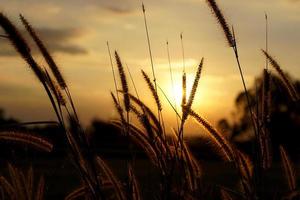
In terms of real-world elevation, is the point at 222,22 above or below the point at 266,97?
above

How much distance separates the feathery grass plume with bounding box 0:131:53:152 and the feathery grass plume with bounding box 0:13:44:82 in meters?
0.29

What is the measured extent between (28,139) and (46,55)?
0.34 m

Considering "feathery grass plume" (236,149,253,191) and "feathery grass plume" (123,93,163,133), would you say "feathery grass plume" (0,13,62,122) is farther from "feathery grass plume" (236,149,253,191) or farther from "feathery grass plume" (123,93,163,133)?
"feathery grass plume" (236,149,253,191)

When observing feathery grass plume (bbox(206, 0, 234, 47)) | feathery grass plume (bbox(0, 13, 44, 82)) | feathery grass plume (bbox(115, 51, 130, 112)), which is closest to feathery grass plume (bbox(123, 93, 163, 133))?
feathery grass plume (bbox(115, 51, 130, 112))

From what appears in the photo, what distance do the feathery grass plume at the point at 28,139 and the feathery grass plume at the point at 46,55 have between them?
0.79ft

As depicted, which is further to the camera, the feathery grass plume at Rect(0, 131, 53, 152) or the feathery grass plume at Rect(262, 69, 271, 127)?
the feathery grass plume at Rect(262, 69, 271, 127)

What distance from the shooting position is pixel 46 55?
8.12 feet

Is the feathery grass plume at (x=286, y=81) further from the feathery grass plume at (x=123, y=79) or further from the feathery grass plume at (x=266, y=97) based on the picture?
the feathery grass plume at (x=123, y=79)

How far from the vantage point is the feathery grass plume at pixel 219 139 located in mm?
2494

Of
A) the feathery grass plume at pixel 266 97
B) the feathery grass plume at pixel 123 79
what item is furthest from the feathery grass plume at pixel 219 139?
the feathery grass plume at pixel 123 79

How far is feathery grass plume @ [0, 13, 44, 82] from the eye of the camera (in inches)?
86.7

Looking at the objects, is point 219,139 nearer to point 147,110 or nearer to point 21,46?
point 147,110

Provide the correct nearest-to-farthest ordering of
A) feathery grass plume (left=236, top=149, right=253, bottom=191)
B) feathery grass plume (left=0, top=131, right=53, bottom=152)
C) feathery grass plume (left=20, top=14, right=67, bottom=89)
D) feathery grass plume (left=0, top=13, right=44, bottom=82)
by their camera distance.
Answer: feathery grass plume (left=0, top=13, right=44, bottom=82), feathery grass plume (left=0, top=131, right=53, bottom=152), feathery grass plume (left=20, top=14, right=67, bottom=89), feathery grass plume (left=236, top=149, right=253, bottom=191)

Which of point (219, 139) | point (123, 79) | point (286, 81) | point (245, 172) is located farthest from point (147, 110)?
point (286, 81)
